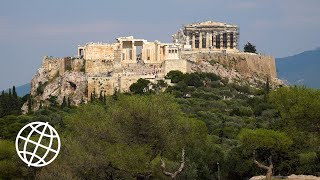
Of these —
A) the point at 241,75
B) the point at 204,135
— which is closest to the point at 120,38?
the point at 241,75

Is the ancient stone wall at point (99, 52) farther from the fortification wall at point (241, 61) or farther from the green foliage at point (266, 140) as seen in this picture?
the green foliage at point (266, 140)

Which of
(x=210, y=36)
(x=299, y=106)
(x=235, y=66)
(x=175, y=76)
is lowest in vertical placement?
(x=299, y=106)

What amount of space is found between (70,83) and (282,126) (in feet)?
121

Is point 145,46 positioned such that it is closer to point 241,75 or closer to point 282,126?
point 241,75

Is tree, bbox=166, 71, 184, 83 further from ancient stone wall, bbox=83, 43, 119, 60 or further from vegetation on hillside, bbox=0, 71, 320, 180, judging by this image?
vegetation on hillside, bbox=0, 71, 320, 180

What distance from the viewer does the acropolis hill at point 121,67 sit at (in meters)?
71.0

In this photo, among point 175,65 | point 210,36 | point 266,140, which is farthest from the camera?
point 210,36

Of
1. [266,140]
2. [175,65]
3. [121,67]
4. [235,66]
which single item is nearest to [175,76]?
[175,65]

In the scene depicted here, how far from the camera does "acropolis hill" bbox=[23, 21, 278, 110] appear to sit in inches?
2795

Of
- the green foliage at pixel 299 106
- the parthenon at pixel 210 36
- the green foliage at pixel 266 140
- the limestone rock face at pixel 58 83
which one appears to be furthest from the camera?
the parthenon at pixel 210 36

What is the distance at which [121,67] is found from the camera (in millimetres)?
73438

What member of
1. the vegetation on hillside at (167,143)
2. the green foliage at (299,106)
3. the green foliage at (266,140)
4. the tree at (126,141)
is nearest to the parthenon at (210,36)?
the vegetation on hillside at (167,143)

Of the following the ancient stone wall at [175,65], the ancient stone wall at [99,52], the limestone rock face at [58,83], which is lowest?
the limestone rock face at [58,83]

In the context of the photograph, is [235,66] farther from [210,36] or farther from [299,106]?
[299,106]
